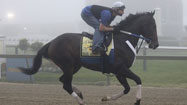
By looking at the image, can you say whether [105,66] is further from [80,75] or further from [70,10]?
[70,10]

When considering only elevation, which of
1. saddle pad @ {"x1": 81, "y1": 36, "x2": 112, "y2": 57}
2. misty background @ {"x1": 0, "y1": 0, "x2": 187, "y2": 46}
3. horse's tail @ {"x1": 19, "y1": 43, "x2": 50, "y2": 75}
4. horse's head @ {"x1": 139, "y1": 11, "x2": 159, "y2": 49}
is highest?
horse's head @ {"x1": 139, "y1": 11, "x2": 159, "y2": 49}

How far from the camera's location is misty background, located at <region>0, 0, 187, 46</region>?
143ft

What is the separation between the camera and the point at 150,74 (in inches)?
544

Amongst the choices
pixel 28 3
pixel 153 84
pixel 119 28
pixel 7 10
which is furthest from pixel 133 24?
pixel 28 3

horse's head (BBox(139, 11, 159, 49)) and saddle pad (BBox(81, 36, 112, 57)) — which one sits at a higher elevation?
horse's head (BBox(139, 11, 159, 49))

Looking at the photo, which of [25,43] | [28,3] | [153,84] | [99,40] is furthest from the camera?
[28,3]

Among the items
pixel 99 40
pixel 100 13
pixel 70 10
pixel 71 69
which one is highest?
pixel 100 13

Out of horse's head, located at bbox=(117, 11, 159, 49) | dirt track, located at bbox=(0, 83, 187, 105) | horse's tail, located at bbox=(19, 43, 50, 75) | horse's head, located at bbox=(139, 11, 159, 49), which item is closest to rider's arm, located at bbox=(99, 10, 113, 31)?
horse's head, located at bbox=(117, 11, 159, 49)

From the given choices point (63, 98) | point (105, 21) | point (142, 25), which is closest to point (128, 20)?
point (142, 25)

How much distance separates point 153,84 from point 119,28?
5.31 metres

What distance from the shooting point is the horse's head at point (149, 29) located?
A: 23.4 ft

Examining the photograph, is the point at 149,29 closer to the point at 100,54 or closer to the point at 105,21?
the point at 105,21

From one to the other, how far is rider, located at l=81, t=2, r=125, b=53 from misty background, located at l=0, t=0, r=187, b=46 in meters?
32.7

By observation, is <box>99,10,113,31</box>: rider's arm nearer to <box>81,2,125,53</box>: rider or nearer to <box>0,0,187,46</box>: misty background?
<box>81,2,125,53</box>: rider
